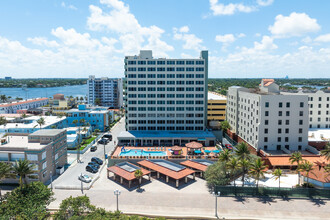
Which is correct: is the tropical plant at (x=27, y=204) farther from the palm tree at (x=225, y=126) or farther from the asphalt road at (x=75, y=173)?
the palm tree at (x=225, y=126)

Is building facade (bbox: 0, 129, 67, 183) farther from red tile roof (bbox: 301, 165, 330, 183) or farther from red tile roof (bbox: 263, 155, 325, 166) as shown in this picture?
red tile roof (bbox: 301, 165, 330, 183)

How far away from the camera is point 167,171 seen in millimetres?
55312

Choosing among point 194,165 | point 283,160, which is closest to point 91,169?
point 194,165

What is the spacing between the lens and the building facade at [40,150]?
52.2 metres

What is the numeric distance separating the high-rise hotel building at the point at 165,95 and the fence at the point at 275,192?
3882cm

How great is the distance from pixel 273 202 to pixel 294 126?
30483mm

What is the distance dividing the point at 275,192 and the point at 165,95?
4986 cm

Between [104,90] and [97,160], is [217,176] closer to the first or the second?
[97,160]

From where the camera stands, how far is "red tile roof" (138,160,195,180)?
52703 millimetres

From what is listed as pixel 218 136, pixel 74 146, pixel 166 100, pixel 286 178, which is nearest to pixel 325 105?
pixel 218 136

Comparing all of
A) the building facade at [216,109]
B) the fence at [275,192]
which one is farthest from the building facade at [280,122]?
the building facade at [216,109]

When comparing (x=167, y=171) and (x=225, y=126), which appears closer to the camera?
Result: (x=167, y=171)

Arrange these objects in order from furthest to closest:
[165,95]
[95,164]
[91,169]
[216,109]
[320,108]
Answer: [216,109] → [320,108] → [165,95] → [95,164] → [91,169]

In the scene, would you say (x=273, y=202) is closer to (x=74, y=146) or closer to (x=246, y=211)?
(x=246, y=211)
